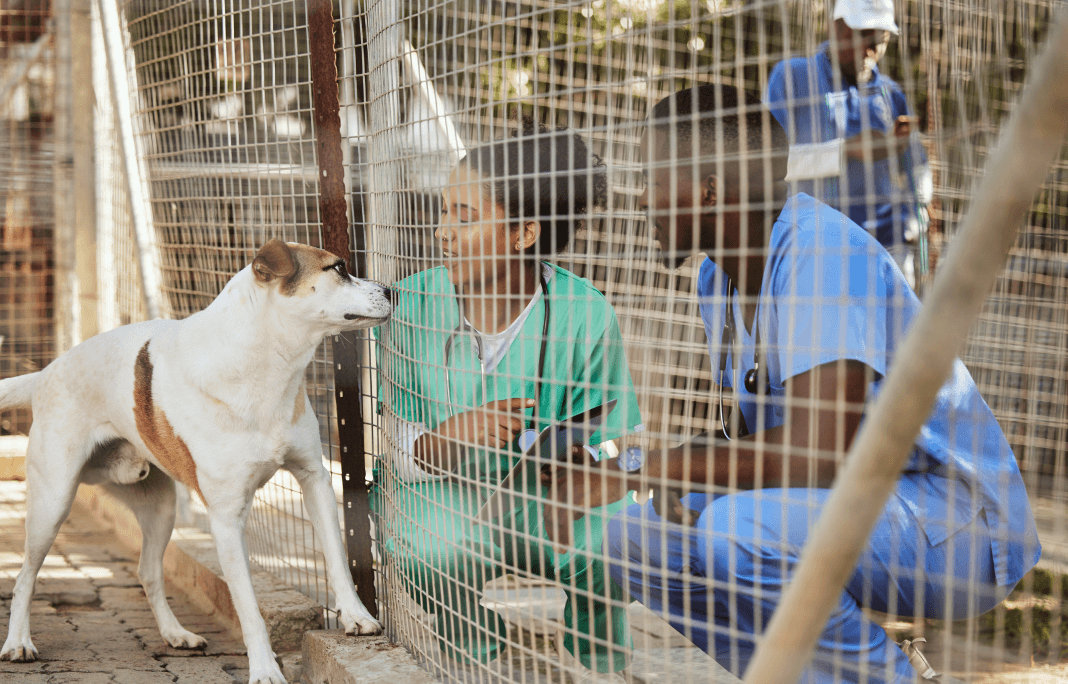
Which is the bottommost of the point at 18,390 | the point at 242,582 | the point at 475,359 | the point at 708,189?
the point at 242,582

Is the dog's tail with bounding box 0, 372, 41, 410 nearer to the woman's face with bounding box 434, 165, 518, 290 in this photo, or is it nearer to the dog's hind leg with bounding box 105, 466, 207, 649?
the dog's hind leg with bounding box 105, 466, 207, 649

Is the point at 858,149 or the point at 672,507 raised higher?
the point at 858,149

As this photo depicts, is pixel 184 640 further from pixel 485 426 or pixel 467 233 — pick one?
pixel 467 233

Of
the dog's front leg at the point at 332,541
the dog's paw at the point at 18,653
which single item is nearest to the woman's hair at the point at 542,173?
the dog's front leg at the point at 332,541

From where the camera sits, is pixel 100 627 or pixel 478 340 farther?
pixel 100 627

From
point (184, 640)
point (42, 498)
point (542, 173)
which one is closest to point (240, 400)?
point (42, 498)

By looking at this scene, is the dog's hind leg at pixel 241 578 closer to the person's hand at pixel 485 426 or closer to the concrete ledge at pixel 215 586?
the concrete ledge at pixel 215 586

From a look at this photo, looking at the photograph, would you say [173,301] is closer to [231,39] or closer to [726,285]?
[231,39]

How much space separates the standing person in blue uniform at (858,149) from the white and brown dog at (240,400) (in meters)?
1.48

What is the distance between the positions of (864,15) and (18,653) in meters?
3.45

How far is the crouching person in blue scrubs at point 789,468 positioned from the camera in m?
1.58

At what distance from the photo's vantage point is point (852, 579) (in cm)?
187

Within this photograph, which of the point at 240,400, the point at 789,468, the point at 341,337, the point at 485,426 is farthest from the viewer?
the point at 341,337

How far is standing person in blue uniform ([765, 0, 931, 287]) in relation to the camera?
1.36 meters
